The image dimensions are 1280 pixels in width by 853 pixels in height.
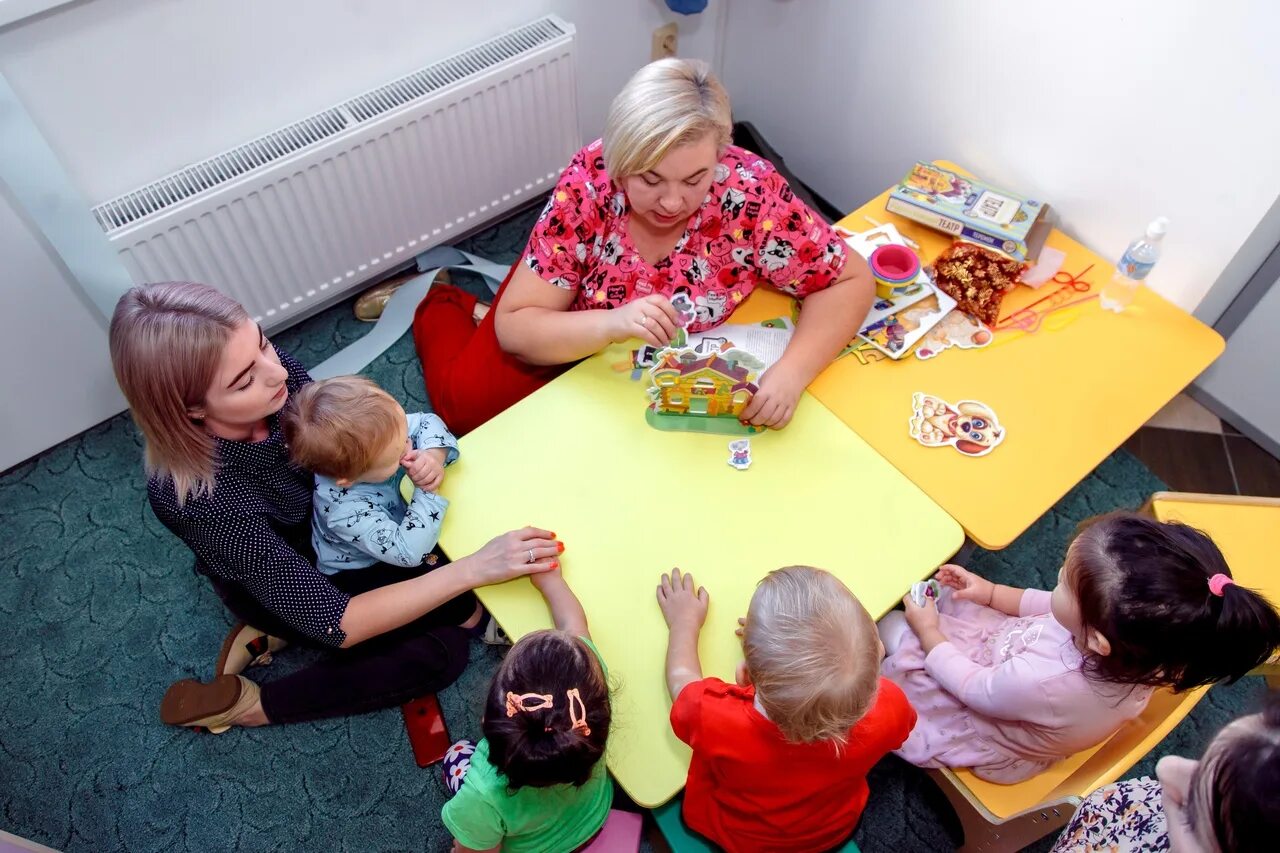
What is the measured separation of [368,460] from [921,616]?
1074 mm

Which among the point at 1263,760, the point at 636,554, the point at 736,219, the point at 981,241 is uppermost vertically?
the point at 1263,760

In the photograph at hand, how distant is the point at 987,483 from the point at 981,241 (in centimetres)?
68

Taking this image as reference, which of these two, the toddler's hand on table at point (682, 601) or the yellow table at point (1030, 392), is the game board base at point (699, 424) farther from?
the toddler's hand on table at point (682, 601)

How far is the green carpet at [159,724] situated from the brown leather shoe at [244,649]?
1.6 inches

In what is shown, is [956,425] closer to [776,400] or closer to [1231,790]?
[776,400]

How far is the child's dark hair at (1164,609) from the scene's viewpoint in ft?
3.96

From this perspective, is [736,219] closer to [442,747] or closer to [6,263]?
[442,747]

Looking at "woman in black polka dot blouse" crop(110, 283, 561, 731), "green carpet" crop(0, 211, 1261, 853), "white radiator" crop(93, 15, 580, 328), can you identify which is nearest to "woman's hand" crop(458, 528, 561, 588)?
"woman in black polka dot blouse" crop(110, 283, 561, 731)

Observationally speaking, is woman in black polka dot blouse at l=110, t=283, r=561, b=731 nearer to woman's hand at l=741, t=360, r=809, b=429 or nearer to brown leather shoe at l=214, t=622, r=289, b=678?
brown leather shoe at l=214, t=622, r=289, b=678

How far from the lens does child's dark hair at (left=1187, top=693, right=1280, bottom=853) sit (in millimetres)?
886

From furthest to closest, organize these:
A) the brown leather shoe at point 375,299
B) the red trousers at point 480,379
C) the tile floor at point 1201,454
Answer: the brown leather shoe at point 375,299
the tile floor at point 1201,454
the red trousers at point 480,379

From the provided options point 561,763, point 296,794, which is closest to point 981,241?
point 561,763

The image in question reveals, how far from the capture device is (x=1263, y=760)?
90cm

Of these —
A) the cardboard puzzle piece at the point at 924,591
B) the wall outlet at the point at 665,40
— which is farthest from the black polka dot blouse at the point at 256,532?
the wall outlet at the point at 665,40
